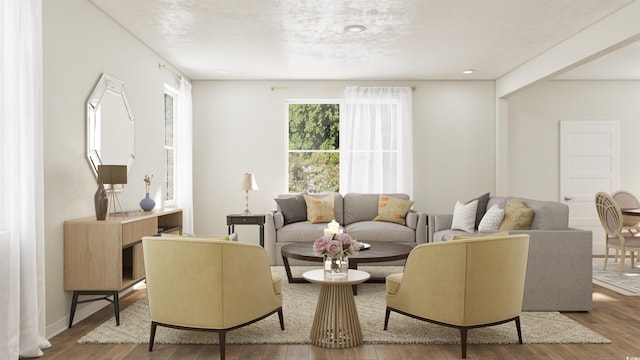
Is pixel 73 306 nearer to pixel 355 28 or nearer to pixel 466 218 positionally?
pixel 355 28

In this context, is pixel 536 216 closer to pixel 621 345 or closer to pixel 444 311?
pixel 621 345

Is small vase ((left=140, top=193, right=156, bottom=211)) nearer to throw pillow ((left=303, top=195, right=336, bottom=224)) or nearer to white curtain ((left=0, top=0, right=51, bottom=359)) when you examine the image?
white curtain ((left=0, top=0, right=51, bottom=359))

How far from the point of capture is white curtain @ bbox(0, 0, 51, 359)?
3078 mm

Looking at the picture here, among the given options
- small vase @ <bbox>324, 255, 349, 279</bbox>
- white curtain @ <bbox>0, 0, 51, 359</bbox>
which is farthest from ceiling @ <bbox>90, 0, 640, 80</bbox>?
small vase @ <bbox>324, 255, 349, 279</bbox>

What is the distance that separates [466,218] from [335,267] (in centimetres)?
277

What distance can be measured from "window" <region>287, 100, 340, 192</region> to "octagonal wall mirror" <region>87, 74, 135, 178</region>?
297cm

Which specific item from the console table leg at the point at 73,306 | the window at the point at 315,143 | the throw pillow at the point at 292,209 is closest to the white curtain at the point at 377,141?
the window at the point at 315,143

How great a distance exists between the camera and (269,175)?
25.2 feet

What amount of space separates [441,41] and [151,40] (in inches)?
124

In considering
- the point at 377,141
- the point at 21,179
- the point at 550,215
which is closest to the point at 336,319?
the point at 21,179

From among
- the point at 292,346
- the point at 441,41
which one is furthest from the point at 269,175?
the point at 292,346

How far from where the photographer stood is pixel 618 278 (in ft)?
19.1

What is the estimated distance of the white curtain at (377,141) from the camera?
7551mm

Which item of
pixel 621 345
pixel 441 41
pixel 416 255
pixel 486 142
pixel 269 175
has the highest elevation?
pixel 441 41
